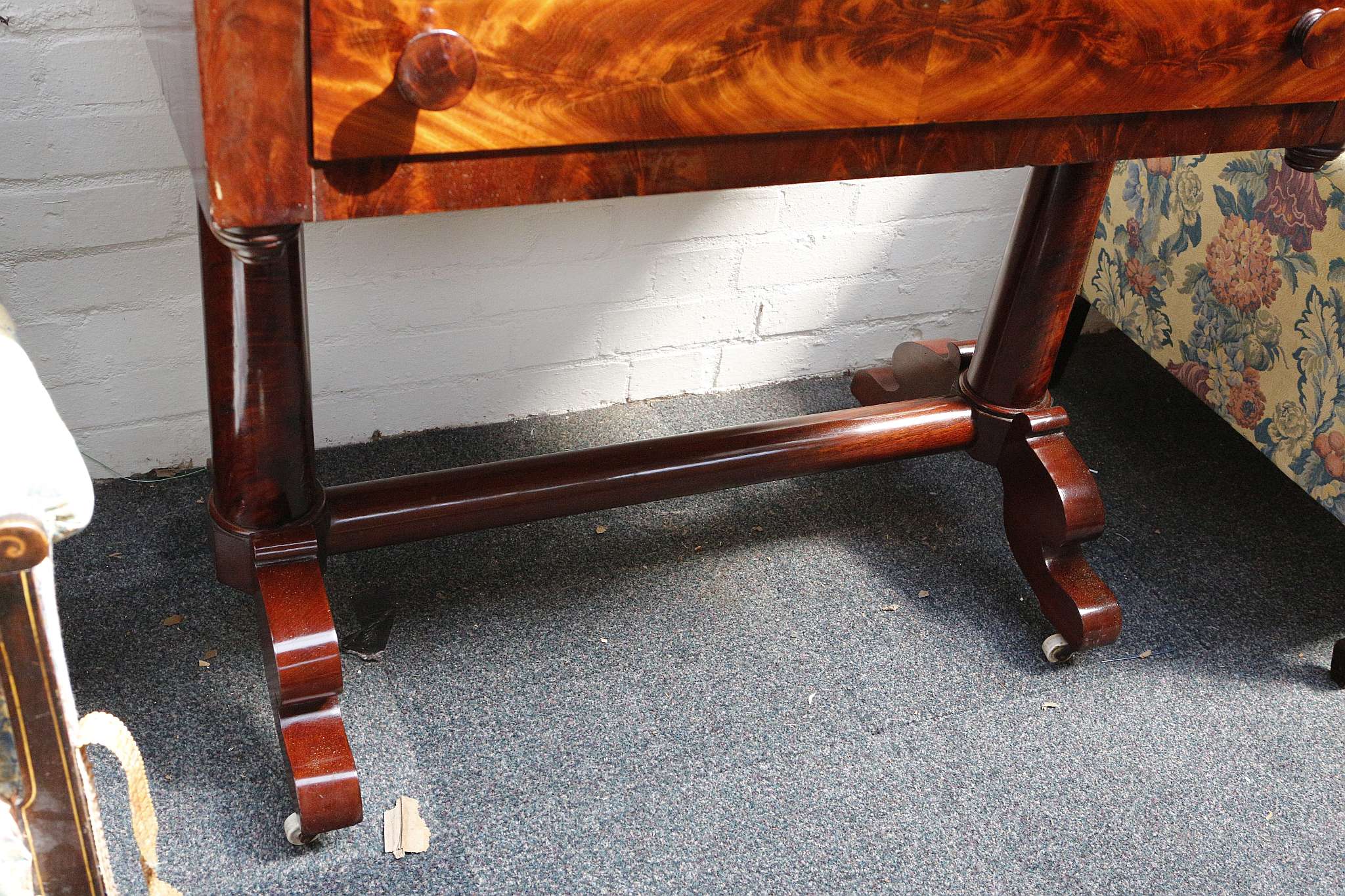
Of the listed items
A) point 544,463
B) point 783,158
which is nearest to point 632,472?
point 544,463

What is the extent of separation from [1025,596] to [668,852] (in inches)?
21.0

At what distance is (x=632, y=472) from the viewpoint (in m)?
1.12

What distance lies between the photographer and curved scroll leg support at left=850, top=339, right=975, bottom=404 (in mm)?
1438

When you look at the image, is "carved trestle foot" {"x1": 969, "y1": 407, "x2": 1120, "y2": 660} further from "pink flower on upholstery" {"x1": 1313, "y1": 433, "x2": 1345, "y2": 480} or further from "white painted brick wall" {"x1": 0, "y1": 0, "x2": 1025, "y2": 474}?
"white painted brick wall" {"x1": 0, "y1": 0, "x2": 1025, "y2": 474}

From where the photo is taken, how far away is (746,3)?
0.63 meters

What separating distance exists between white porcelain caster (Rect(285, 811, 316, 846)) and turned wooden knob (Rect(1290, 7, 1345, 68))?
91 centimetres

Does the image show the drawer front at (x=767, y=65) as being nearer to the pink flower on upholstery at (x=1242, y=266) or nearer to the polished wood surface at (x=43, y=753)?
the polished wood surface at (x=43, y=753)

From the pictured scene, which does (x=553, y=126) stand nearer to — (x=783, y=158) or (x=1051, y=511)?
(x=783, y=158)

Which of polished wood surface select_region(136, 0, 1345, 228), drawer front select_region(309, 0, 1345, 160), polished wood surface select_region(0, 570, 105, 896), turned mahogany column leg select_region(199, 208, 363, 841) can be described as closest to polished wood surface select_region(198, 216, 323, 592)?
turned mahogany column leg select_region(199, 208, 363, 841)

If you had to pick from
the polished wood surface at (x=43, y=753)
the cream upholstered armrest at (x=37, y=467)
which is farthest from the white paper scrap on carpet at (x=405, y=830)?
the cream upholstered armrest at (x=37, y=467)

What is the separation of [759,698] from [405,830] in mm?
350

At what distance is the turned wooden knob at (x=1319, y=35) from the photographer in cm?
77

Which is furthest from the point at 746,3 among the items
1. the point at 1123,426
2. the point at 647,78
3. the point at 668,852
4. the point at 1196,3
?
the point at 1123,426

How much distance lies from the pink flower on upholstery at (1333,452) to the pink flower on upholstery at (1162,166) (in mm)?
366
